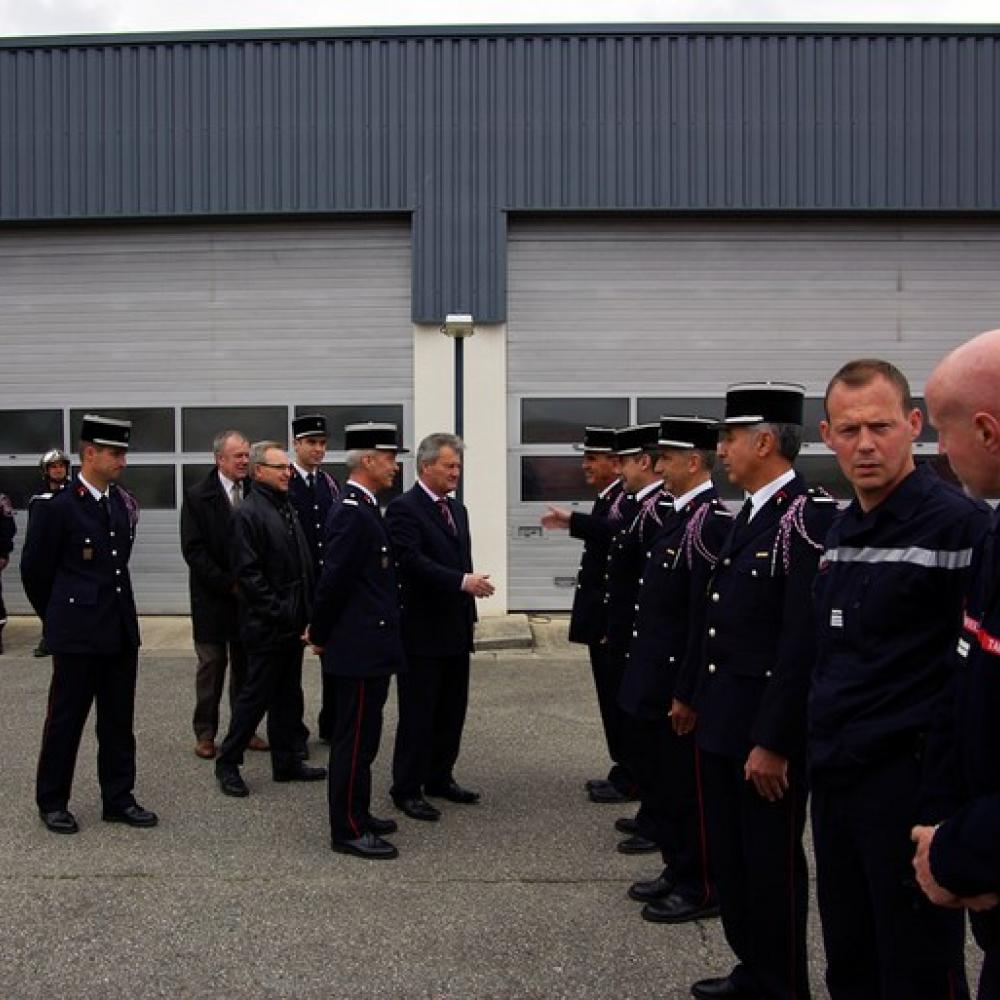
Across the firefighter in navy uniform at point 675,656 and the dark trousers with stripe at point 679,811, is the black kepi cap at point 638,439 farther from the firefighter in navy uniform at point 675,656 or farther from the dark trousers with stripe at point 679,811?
the dark trousers with stripe at point 679,811

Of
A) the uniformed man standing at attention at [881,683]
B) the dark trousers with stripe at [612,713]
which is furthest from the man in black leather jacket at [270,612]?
the uniformed man standing at attention at [881,683]

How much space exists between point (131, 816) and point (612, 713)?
255 cm

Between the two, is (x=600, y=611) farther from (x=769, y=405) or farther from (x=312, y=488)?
(x=769, y=405)

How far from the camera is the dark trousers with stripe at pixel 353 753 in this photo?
5.05m

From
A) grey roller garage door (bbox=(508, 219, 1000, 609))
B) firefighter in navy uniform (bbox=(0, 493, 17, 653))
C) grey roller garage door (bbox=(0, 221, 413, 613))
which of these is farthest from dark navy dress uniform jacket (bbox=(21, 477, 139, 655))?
grey roller garage door (bbox=(508, 219, 1000, 609))

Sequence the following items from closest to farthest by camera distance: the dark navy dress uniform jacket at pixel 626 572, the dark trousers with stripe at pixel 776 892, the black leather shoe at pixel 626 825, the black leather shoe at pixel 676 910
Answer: the dark trousers with stripe at pixel 776 892
the black leather shoe at pixel 676 910
the black leather shoe at pixel 626 825
the dark navy dress uniform jacket at pixel 626 572

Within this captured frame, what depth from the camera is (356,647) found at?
514cm

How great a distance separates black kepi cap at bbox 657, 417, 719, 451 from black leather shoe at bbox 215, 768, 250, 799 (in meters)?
3.07

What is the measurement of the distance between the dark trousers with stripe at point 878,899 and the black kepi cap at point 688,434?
1.96 metres

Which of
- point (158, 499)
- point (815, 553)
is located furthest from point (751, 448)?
point (158, 499)

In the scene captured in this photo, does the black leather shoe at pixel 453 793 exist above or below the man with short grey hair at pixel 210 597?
below

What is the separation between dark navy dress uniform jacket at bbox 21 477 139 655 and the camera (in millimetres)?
5312

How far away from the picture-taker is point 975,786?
6.84 ft

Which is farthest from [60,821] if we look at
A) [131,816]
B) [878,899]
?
[878,899]
